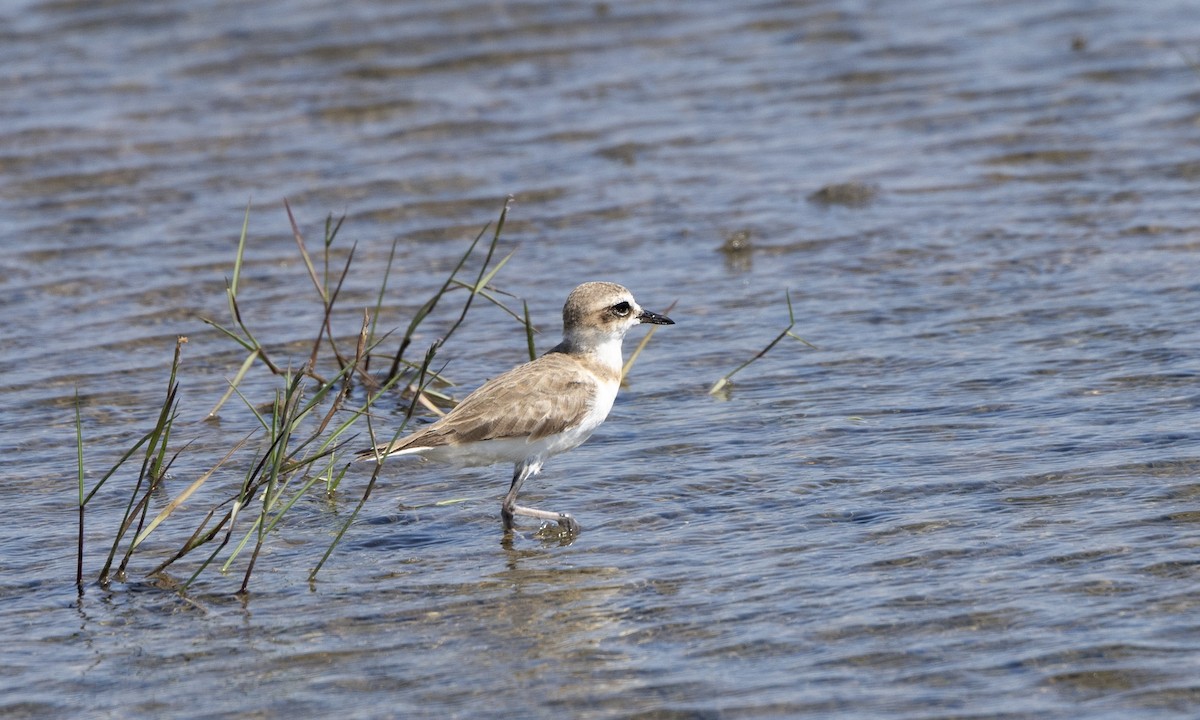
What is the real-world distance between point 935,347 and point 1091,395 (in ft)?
3.99

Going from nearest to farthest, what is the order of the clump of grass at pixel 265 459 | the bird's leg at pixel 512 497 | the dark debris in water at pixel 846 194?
the clump of grass at pixel 265 459 < the bird's leg at pixel 512 497 < the dark debris in water at pixel 846 194

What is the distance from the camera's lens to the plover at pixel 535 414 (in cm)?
754

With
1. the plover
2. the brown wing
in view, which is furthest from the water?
the brown wing

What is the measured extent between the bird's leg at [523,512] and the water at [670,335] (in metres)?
0.12

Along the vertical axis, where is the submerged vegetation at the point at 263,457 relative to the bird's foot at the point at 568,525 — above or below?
above

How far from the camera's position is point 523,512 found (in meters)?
7.51

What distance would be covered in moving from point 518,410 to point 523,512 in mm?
481

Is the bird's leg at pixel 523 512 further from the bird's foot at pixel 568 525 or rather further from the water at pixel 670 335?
the water at pixel 670 335

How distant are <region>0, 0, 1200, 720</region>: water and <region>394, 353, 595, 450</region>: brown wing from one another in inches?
18.7

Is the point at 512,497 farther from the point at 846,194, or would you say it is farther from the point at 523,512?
the point at 846,194

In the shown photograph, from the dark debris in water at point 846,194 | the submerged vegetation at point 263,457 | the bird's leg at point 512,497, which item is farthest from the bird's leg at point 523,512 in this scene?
the dark debris in water at point 846,194

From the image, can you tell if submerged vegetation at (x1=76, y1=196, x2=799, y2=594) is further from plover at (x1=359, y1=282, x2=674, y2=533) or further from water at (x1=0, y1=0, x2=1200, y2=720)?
plover at (x1=359, y1=282, x2=674, y2=533)

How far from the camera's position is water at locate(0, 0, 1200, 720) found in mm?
6102

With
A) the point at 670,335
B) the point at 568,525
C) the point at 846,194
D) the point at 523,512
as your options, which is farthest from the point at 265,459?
the point at 846,194
